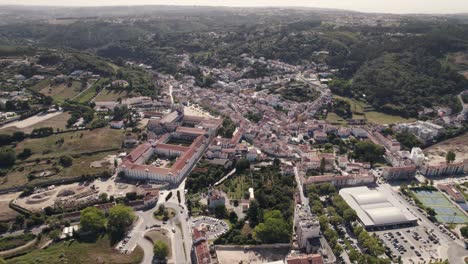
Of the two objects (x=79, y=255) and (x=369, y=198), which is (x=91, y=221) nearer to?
(x=79, y=255)

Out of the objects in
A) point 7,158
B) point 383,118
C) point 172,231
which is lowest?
point 172,231

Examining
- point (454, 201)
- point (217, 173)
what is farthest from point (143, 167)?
point (454, 201)

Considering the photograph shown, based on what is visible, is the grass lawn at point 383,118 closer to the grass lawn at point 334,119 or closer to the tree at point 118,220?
the grass lawn at point 334,119

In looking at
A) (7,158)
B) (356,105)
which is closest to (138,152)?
(7,158)

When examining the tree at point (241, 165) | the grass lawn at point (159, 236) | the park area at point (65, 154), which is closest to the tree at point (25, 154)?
the park area at point (65, 154)

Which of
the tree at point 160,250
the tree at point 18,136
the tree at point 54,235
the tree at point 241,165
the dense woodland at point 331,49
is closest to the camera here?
the tree at point 160,250

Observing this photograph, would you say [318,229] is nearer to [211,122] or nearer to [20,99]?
[211,122]

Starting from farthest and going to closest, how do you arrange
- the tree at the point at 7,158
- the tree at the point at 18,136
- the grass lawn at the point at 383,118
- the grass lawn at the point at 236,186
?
the grass lawn at the point at 383,118 < the tree at the point at 18,136 < the tree at the point at 7,158 < the grass lawn at the point at 236,186
